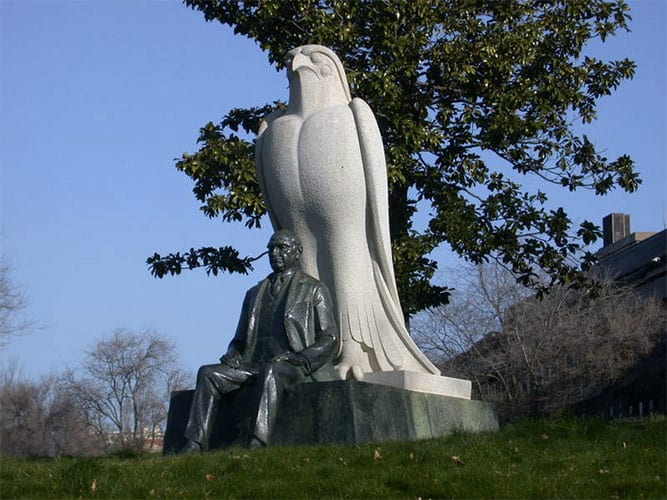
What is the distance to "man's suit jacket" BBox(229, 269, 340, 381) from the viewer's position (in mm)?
11383

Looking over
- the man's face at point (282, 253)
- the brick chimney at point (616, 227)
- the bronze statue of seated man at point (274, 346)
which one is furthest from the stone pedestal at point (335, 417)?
the brick chimney at point (616, 227)

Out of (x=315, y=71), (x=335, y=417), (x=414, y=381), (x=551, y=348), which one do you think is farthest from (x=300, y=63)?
(x=551, y=348)

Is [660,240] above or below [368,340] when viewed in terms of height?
above

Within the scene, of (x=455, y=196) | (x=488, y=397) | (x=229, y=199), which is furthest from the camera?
(x=488, y=397)

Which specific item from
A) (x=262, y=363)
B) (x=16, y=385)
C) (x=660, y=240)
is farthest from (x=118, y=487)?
(x=16, y=385)

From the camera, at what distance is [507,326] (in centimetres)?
3706

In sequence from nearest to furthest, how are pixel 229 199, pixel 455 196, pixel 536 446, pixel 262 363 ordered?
pixel 536 446 < pixel 262 363 < pixel 229 199 < pixel 455 196

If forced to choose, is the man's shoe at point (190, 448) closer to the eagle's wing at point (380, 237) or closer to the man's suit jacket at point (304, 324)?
the man's suit jacket at point (304, 324)

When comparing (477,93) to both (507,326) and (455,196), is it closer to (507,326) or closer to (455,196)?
(455,196)

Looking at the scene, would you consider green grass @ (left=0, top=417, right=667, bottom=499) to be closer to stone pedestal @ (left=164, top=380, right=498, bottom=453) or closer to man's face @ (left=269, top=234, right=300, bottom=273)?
stone pedestal @ (left=164, top=380, right=498, bottom=453)

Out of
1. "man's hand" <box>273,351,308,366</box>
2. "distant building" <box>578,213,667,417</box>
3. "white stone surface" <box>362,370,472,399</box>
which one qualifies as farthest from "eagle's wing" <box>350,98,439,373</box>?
"distant building" <box>578,213,667,417</box>

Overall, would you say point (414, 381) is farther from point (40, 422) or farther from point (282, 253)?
point (40, 422)

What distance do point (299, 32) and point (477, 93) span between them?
2.91m

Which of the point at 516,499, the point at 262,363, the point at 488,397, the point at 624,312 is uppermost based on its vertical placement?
the point at 624,312
